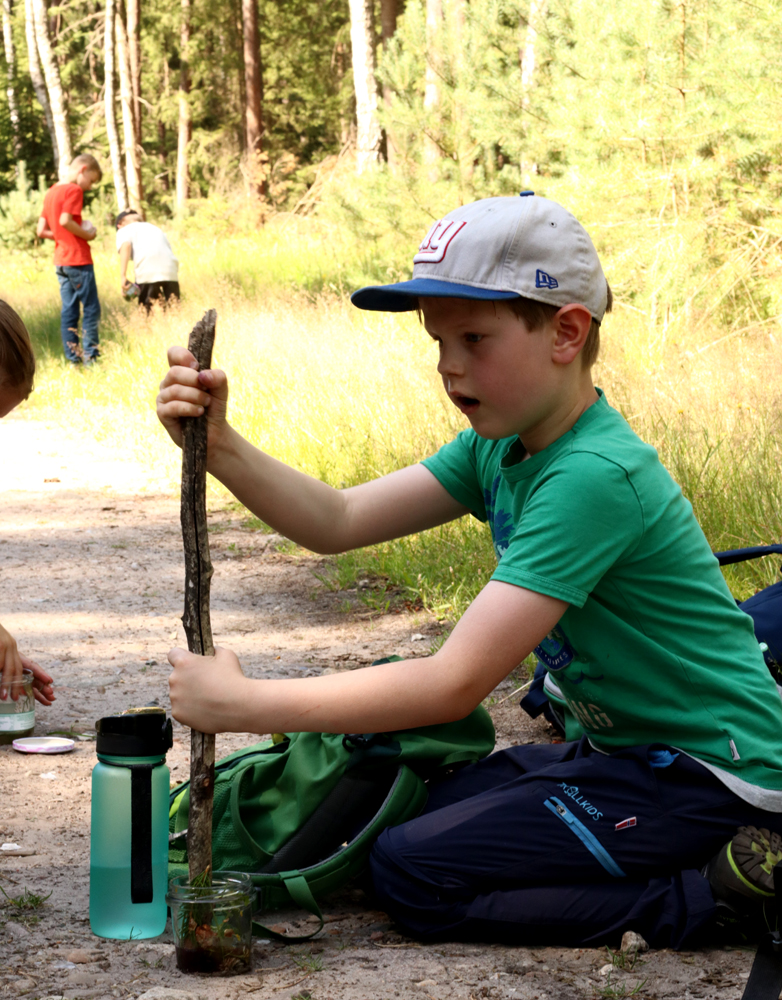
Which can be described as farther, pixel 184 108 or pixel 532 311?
pixel 184 108

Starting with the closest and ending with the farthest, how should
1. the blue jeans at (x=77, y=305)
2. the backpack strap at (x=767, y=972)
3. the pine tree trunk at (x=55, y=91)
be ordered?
the backpack strap at (x=767, y=972), the blue jeans at (x=77, y=305), the pine tree trunk at (x=55, y=91)

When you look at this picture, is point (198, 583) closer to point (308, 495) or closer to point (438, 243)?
point (308, 495)

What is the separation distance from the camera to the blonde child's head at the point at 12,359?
2635 millimetres

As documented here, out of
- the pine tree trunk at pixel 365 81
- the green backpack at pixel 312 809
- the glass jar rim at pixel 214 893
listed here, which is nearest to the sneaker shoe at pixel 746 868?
the green backpack at pixel 312 809

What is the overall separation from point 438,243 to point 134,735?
1101mm

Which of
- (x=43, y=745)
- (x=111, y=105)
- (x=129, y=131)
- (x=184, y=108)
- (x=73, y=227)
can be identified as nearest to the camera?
(x=43, y=745)

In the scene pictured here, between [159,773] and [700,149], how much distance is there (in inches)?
279

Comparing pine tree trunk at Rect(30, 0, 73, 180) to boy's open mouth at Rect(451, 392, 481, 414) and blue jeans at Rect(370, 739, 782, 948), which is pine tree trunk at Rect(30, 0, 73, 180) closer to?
boy's open mouth at Rect(451, 392, 481, 414)

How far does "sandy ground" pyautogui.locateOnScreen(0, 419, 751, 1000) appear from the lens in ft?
6.41

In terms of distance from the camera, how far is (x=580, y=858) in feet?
6.98

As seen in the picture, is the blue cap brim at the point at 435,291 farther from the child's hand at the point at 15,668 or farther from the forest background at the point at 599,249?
the forest background at the point at 599,249

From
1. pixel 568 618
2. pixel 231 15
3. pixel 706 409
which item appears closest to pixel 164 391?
pixel 568 618

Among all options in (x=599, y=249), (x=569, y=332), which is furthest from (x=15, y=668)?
(x=599, y=249)

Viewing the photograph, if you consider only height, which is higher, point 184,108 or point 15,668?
point 184,108
